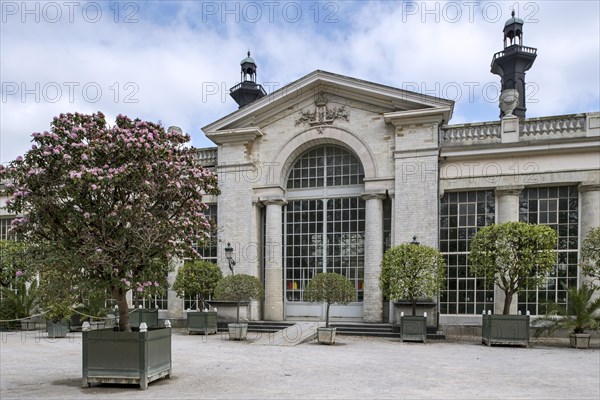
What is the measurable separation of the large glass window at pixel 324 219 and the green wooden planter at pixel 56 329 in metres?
8.06

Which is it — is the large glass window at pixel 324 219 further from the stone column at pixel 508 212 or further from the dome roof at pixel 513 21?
the dome roof at pixel 513 21

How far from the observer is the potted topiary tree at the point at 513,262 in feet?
49.6

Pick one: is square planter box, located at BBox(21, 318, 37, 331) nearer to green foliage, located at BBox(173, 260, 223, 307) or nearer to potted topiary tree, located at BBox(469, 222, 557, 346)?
green foliage, located at BBox(173, 260, 223, 307)

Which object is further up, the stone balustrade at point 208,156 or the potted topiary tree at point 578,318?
the stone balustrade at point 208,156

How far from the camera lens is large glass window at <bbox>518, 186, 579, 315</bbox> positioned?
17.3 meters

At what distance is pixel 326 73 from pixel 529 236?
9360 mm

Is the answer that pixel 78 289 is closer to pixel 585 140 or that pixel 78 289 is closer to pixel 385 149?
pixel 385 149

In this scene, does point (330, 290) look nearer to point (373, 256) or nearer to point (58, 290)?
point (373, 256)

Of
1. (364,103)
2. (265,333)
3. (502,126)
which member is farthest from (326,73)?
(265,333)

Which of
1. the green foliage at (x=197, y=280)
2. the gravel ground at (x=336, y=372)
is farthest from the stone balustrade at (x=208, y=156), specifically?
the gravel ground at (x=336, y=372)

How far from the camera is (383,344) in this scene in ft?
50.7

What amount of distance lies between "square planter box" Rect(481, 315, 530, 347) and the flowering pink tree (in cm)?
998

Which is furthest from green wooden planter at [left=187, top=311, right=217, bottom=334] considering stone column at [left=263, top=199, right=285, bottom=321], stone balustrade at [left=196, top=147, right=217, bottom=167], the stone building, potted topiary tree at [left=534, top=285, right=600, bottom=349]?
potted topiary tree at [left=534, top=285, right=600, bottom=349]

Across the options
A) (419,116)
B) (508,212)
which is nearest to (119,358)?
(419,116)
